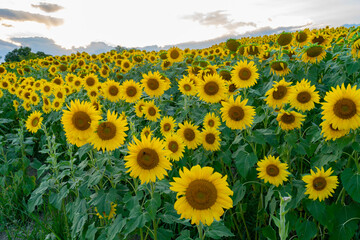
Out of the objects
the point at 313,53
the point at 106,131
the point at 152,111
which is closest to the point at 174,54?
the point at 152,111

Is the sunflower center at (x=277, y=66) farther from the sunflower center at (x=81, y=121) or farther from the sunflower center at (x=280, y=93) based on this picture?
the sunflower center at (x=81, y=121)

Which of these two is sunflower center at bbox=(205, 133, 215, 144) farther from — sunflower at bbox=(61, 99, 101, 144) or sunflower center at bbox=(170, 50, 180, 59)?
sunflower center at bbox=(170, 50, 180, 59)

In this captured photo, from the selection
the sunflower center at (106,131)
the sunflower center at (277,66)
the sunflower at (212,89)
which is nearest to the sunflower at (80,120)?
the sunflower center at (106,131)

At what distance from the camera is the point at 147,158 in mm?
2111

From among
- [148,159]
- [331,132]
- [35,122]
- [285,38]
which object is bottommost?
[35,122]

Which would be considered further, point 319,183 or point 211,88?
point 211,88

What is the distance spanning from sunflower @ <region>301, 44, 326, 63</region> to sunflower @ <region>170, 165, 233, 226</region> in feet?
10.0

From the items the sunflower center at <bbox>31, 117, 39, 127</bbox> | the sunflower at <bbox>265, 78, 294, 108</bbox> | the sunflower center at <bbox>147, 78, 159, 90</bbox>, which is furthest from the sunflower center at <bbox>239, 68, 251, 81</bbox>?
the sunflower center at <bbox>31, 117, 39, 127</bbox>

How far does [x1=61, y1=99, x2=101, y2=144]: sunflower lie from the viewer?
8.84 feet

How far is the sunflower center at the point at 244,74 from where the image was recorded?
146 inches

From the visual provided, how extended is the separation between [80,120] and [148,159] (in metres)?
0.99

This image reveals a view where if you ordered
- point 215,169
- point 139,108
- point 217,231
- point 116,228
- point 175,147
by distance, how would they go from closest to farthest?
point 217,231
point 116,228
point 175,147
point 215,169
point 139,108

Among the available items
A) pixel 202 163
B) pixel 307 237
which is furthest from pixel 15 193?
pixel 307 237

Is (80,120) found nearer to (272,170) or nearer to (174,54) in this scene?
(272,170)
